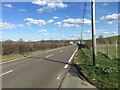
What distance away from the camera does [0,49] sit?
31.2 metres

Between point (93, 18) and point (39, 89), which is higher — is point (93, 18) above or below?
above

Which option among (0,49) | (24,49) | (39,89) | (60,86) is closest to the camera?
(39,89)

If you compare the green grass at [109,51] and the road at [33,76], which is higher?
the road at [33,76]

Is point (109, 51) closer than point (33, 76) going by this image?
No

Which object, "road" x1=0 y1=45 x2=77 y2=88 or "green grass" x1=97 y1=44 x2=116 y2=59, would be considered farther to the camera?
"green grass" x1=97 y1=44 x2=116 y2=59


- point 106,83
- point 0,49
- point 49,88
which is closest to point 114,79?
point 106,83

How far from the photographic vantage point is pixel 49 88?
9.43 m

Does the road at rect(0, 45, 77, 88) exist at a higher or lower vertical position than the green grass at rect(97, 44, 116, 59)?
higher

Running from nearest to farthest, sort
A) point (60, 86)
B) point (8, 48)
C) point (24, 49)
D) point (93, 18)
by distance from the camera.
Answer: point (60, 86), point (93, 18), point (8, 48), point (24, 49)

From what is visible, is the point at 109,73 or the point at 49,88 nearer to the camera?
the point at 49,88

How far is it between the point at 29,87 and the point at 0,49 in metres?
22.6

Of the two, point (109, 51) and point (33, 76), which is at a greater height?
point (33, 76)

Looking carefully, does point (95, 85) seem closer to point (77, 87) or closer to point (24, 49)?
point (77, 87)

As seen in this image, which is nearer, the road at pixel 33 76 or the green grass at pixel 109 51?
the road at pixel 33 76
